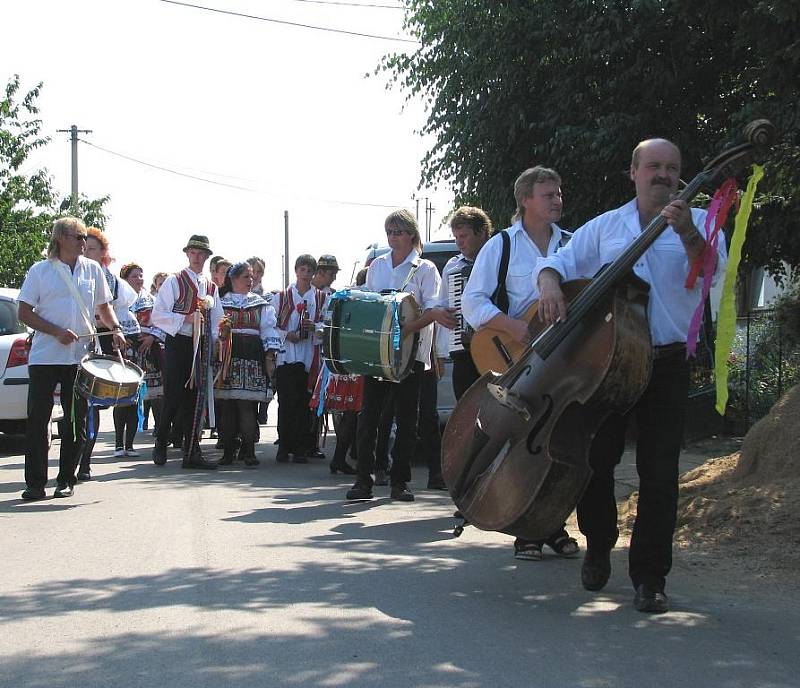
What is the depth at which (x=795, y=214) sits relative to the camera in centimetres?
1053

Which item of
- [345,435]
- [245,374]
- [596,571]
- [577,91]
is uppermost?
[577,91]

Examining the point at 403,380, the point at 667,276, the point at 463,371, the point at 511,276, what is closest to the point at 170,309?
the point at 403,380

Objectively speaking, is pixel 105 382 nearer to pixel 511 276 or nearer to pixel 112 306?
pixel 112 306

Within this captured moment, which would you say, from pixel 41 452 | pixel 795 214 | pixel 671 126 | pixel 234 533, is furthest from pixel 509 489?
pixel 671 126

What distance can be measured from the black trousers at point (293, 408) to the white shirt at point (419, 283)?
123 inches

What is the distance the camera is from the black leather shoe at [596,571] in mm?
5496

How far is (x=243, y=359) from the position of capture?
11500mm

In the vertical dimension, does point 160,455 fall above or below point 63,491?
above

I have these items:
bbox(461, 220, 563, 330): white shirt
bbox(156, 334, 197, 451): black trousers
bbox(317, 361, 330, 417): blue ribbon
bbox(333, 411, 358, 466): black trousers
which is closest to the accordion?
bbox(461, 220, 563, 330): white shirt

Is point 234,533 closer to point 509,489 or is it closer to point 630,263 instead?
point 509,489

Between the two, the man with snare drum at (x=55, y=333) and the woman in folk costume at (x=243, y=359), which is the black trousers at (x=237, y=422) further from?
the man with snare drum at (x=55, y=333)

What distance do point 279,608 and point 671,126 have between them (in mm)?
11346

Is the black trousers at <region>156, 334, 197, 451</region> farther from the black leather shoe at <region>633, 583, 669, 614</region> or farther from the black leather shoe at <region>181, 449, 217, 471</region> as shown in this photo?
the black leather shoe at <region>633, 583, 669, 614</region>

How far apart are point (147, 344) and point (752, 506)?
23.6ft
